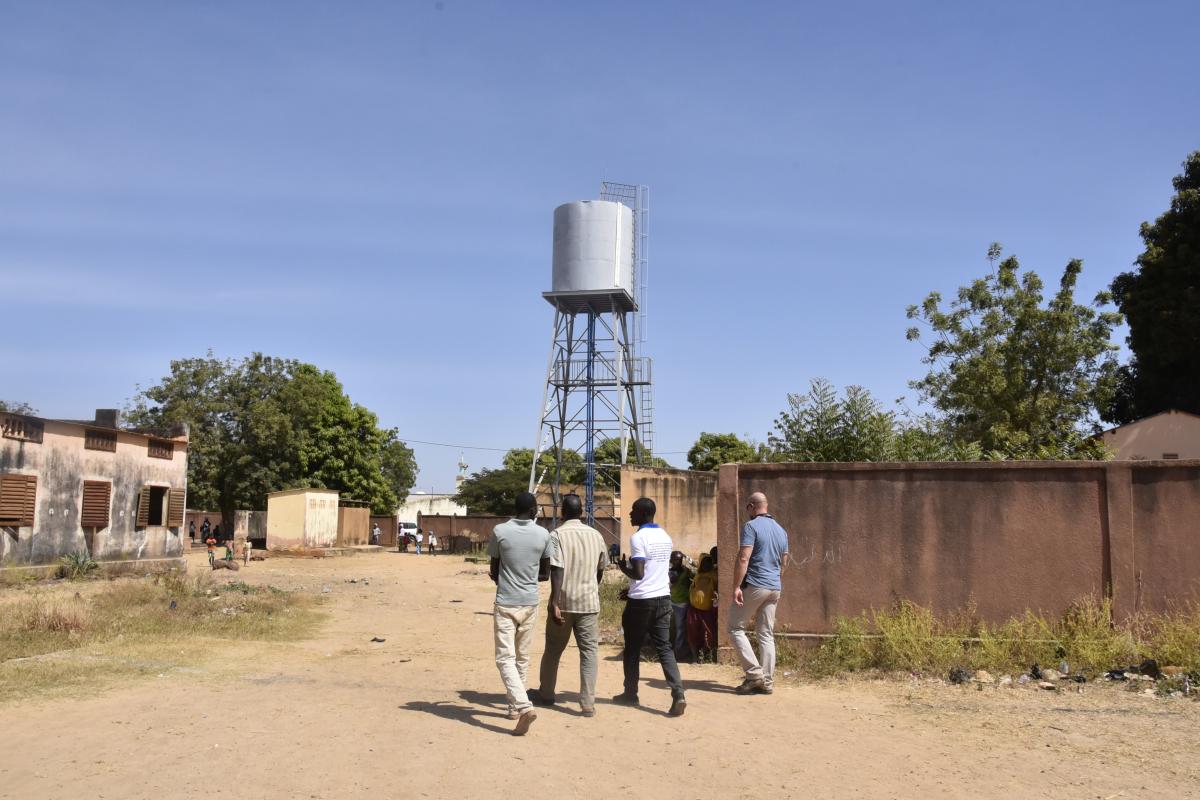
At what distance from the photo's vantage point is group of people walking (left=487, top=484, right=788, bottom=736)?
7.06 metres

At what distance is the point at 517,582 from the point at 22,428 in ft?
56.4

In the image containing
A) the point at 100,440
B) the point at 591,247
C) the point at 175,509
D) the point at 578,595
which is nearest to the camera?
the point at 578,595

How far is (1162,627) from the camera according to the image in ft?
29.3

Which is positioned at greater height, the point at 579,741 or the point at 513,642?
the point at 513,642

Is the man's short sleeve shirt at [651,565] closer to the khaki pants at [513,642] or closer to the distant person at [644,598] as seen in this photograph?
the distant person at [644,598]

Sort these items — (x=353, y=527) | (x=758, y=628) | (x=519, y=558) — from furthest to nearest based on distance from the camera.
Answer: (x=353, y=527) → (x=758, y=628) → (x=519, y=558)

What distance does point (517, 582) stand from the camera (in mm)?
7105

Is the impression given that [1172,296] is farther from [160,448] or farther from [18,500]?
[18,500]

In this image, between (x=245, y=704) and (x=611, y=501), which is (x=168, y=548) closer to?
(x=611, y=501)

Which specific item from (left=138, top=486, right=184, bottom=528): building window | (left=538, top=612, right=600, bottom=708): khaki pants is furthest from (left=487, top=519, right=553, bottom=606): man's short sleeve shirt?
(left=138, top=486, right=184, bottom=528): building window

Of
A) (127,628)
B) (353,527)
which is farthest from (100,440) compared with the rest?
(353,527)

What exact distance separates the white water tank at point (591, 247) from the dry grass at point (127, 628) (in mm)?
17400

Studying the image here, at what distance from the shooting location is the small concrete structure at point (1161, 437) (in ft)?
84.6

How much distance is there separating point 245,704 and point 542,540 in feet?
8.96
